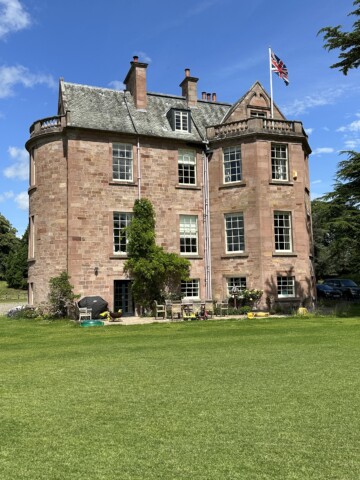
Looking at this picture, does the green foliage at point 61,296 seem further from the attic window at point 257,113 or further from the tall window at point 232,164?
the attic window at point 257,113

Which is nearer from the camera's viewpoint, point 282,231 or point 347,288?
point 282,231

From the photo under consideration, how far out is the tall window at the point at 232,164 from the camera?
88.2ft

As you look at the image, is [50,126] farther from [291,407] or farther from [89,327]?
[291,407]

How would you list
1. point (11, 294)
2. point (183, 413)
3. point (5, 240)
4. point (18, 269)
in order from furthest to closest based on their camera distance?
point (5, 240) → point (18, 269) → point (11, 294) → point (183, 413)

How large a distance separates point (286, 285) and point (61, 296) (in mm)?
12146

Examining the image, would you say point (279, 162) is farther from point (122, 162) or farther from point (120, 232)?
point (120, 232)

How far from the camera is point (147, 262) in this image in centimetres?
2448

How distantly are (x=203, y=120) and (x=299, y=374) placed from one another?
23.6 metres

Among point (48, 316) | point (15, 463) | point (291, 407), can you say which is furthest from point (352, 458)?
point (48, 316)

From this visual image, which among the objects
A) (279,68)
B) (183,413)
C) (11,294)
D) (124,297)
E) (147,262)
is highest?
(279,68)

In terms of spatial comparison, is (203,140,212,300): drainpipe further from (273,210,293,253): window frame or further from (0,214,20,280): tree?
(0,214,20,280): tree

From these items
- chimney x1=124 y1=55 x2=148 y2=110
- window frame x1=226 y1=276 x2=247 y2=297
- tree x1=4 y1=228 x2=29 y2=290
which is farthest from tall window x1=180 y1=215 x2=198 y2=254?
tree x1=4 y1=228 x2=29 y2=290

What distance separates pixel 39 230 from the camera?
988 inches

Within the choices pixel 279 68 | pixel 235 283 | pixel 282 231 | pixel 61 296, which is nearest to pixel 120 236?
pixel 61 296
